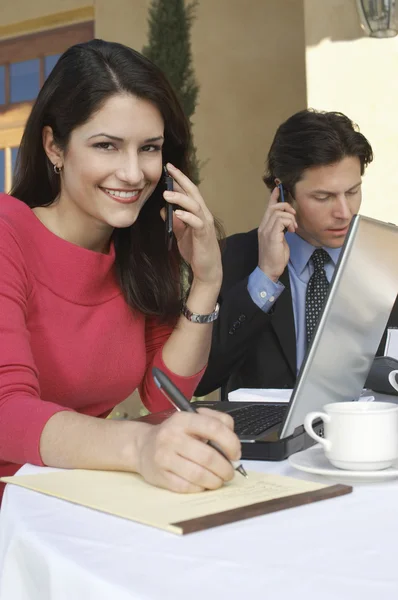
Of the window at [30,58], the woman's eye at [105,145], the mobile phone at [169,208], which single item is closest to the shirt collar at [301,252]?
the mobile phone at [169,208]

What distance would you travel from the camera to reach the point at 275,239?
2400 millimetres

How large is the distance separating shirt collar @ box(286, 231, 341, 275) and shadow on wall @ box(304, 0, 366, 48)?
5.81ft

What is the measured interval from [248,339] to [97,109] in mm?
882

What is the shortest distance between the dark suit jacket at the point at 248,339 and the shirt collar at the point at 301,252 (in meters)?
0.06

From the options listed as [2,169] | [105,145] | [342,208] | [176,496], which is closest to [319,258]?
[342,208]

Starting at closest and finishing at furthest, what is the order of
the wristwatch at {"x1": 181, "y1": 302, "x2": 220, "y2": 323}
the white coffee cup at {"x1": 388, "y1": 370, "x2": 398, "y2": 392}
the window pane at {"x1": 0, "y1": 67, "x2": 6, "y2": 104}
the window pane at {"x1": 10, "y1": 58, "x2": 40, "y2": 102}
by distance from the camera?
the white coffee cup at {"x1": 388, "y1": 370, "x2": 398, "y2": 392} < the wristwatch at {"x1": 181, "y1": 302, "x2": 220, "y2": 323} < the window pane at {"x1": 10, "y1": 58, "x2": 40, "y2": 102} < the window pane at {"x1": 0, "y1": 67, "x2": 6, "y2": 104}

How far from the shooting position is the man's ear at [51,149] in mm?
1809

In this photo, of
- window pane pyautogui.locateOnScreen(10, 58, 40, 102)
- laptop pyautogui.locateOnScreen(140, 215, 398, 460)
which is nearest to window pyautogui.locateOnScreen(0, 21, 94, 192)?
window pane pyautogui.locateOnScreen(10, 58, 40, 102)

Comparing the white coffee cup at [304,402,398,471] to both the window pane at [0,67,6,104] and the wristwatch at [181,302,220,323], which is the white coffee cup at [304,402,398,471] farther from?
the window pane at [0,67,6,104]

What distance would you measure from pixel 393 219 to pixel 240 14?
2.98 metres

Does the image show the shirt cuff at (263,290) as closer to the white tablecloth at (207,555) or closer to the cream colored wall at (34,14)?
the white tablecloth at (207,555)

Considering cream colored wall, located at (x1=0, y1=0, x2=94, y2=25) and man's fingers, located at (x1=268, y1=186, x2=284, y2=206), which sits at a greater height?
cream colored wall, located at (x1=0, y1=0, x2=94, y2=25)

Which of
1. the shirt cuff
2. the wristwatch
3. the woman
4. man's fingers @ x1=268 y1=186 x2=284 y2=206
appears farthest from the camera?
man's fingers @ x1=268 y1=186 x2=284 y2=206

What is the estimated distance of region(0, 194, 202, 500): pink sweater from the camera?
162 centimetres
